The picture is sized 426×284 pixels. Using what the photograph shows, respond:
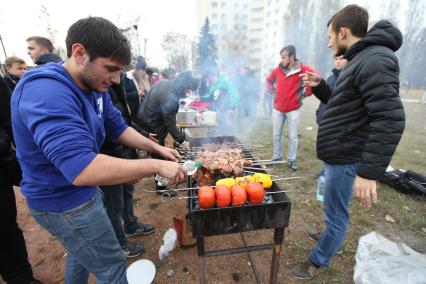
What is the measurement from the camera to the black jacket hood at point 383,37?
186 centimetres

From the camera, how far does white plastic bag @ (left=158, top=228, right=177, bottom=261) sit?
3095 mm

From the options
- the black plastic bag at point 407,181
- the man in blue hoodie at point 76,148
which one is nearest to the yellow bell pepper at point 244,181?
the man in blue hoodie at point 76,148

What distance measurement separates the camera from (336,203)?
2.37 m

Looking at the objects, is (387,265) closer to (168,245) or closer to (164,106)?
(168,245)

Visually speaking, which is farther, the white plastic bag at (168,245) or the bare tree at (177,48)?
the bare tree at (177,48)

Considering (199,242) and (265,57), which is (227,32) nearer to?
(265,57)

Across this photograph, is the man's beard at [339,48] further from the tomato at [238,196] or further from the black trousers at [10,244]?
the black trousers at [10,244]

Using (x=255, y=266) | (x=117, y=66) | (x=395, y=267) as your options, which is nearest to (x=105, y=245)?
(x=117, y=66)

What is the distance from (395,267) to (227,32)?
13195 millimetres

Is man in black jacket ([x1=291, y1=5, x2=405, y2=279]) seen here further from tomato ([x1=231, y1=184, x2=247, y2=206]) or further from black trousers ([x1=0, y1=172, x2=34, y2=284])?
black trousers ([x1=0, y1=172, x2=34, y2=284])

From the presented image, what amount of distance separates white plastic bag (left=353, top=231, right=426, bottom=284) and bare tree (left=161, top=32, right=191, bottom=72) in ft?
144

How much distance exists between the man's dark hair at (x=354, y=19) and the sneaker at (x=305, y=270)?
2686mm

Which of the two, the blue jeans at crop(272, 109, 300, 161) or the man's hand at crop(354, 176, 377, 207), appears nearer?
the man's hand at crop(354, 176, 377, 207)

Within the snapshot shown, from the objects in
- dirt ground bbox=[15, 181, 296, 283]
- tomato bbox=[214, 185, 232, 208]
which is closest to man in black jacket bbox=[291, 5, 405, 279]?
dirt ground bbox=[15, 181, 296, 283]
